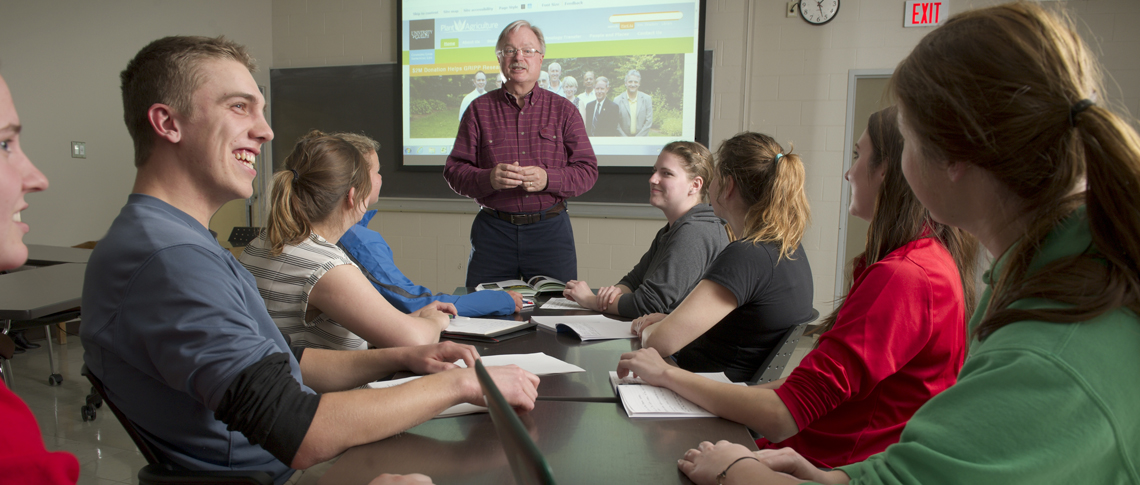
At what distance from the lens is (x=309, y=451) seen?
928 mm

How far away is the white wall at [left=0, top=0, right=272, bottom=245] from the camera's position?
13.9ft

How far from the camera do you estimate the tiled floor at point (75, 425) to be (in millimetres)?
2451

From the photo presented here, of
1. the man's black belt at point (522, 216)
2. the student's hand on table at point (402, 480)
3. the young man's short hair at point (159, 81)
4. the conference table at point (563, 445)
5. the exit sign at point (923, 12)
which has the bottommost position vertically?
the conference table at point (563, 445)

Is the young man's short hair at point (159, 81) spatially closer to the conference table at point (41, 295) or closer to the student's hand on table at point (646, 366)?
the student's hand on table at point (646, 366)

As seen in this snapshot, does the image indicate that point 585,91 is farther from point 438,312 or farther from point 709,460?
point 709,460

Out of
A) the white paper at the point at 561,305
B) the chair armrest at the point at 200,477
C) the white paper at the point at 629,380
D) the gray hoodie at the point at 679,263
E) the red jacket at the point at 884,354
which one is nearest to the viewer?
the chair armrest at the point at 200,477

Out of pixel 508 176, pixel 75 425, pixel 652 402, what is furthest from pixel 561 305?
pixel 75 425

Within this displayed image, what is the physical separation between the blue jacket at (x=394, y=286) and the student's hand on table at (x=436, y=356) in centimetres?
64

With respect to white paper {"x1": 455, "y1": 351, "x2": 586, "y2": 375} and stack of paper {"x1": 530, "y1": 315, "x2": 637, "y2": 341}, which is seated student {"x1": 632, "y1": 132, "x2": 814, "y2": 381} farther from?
white paper {"x1": 455, "y1": 351, "x2": 586, "y2": 375}

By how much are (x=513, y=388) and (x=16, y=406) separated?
65 cm

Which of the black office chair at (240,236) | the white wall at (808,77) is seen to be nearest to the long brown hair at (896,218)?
the white wall at (808,77)

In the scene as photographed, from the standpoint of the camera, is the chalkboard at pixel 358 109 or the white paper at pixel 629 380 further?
the chalkboard at pixel 358 109

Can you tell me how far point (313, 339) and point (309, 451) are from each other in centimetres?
70

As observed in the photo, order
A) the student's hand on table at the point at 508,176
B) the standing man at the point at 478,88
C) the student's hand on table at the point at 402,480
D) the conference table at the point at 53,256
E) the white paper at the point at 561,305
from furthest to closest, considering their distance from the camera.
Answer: the standing man at the point at 478,88
the conference table at the point at 53,256
the student's hand on table at the point at 508,176
the white paper at the point at 561,305
the student's hand on table at the point at 402,480
